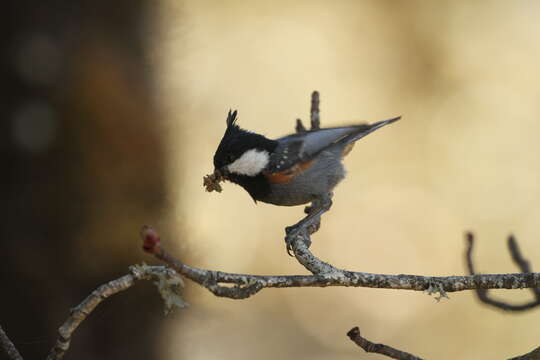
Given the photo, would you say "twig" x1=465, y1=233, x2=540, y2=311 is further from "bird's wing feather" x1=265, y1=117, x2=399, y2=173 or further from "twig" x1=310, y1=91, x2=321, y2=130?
"twig" x1=310, y1=91, x2=321, y2=130

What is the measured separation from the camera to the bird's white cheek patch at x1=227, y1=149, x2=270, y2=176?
3.65 meters

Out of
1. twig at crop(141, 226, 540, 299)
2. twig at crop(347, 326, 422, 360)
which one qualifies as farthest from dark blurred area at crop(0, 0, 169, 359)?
twig at crop(347, 326, 422, 360)

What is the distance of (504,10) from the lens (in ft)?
27.8

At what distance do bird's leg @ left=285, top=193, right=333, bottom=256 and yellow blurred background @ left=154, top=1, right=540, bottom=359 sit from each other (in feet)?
9.76

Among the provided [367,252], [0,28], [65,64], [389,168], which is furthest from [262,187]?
[389,168]

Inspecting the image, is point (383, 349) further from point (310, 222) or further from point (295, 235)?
point (310, 222)

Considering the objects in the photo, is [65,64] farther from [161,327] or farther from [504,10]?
[504,10]

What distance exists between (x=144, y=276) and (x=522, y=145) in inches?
287

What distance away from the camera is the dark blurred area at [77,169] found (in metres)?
3.65

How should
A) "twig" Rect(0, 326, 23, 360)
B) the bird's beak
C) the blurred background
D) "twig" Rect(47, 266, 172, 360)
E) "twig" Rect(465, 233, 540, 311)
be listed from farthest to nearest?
the blurred background → the bird's beak → "twig" Rect(465, 233, 540, 311) → "twig" Rect(0, 326, 23, 360) → "twig" Rect(47, 266, 172, 360)

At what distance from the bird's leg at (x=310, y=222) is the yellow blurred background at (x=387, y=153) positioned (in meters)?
2.98

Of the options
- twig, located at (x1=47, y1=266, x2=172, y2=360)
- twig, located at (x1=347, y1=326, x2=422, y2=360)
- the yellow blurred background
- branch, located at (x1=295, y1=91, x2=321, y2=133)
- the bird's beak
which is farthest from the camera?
the yellow blurred background

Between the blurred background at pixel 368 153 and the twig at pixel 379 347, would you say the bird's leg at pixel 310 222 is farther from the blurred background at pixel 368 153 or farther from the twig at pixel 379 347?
the twig at pixel 379 347

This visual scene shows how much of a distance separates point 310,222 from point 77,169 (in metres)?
1.53
